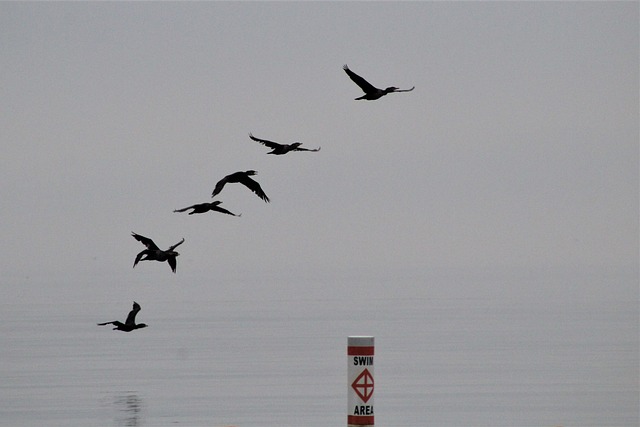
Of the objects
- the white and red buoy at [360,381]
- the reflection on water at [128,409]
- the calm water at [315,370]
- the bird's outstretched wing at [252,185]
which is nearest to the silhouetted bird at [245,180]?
the bird's outstretched wing at [252,185]

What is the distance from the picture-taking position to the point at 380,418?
81.9 ft

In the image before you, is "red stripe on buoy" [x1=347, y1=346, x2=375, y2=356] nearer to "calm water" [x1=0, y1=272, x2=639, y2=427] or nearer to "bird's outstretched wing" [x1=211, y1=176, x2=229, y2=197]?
"bird's outstretched wing" [x1=211, y1=176, x2=229, y2=197]

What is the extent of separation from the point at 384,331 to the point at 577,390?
2028 centimetres

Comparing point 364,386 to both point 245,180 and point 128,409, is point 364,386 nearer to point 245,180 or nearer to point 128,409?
point 245,180

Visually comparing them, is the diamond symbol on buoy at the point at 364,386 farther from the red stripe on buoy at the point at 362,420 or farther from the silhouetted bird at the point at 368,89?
the silhouetted bird at the point at 368,89

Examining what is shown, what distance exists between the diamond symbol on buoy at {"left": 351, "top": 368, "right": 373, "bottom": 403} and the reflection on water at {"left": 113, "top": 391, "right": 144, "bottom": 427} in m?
12.1

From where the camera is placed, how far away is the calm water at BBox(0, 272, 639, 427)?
84.1ft

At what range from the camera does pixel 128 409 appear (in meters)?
26.7

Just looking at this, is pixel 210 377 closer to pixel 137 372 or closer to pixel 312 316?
pixel 137 372

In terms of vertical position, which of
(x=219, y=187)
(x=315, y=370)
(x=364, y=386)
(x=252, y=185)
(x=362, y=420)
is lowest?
(x=362, y=420)

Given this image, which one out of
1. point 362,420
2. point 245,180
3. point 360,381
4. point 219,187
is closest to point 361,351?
point 360,381

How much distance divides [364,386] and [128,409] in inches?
569

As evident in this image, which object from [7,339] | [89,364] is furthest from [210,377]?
[7,339]

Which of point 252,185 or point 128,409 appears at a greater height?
point 252,185
